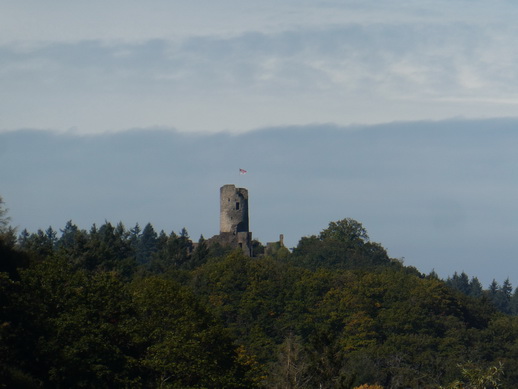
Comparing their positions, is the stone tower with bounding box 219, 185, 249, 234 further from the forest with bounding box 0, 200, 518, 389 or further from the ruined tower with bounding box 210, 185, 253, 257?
the forest with bounding box 0, 200, 518, 389

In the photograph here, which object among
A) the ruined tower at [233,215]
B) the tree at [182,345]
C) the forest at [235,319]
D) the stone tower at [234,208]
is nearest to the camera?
the forest at [235,319]

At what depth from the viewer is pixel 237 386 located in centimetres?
5009

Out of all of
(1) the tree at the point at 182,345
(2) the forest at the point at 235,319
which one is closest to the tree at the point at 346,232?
(2) the forest at the point at 235,319

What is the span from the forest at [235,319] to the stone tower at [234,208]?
3.69 metres

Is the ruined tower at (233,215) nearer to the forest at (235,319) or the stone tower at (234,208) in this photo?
the stone tower at (234,208)

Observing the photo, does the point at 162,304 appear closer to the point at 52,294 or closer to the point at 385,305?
the point at 52,294

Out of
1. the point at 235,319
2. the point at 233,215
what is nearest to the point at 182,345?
the point at 235,319

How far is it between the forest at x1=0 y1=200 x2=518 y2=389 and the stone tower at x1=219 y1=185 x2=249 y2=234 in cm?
369

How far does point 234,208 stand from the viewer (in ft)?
421

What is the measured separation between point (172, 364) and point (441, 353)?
2243 inches

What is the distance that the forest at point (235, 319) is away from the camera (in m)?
43.8

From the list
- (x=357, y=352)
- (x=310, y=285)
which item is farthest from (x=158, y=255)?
(x=357, y=352)

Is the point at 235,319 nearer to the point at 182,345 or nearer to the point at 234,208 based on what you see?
the point at 234,208

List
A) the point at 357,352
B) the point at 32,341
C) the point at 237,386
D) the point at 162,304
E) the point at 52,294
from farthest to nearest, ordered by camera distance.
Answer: the point at 357,352 → the point at 162,304 → the point at 237,386 → the point at 52,294 → the point at 32,341
